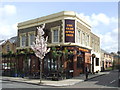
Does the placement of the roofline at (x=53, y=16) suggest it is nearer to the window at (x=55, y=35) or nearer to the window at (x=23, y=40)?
the window at (x=55, y=35)

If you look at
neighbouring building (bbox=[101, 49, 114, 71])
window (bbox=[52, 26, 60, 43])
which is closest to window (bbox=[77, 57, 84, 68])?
window (bbox=[52, 26, 60, 43])

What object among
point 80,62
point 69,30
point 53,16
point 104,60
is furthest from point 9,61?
point 104,60

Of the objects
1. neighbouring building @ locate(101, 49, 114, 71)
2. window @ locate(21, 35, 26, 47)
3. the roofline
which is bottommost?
neighbouring building @ locate(101, 49, 114, 71)

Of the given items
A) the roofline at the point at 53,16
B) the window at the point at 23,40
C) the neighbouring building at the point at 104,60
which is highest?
the roofline at the point at 53,16

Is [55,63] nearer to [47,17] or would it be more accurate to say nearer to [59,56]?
[59,56]

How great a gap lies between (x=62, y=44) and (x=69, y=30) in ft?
7.99

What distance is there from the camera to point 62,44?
86.1 ft

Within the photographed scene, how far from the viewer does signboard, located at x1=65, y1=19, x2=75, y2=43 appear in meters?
26.4

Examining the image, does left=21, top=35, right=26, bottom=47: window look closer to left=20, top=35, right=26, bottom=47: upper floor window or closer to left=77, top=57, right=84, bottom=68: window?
left=20, top=35, right=26, bottom=47: upper floor window

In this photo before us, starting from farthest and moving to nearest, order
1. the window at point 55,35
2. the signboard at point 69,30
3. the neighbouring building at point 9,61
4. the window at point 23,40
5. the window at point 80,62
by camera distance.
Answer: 1. the window at point 23,40
2. the neighbouring building at point 9,61
3. the window at point 80,62
4. the window at point 55,35
5. the signboard at point 69,30

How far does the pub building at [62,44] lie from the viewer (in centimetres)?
2608

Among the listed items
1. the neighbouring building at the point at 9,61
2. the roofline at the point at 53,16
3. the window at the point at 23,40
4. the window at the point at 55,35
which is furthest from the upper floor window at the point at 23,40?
the window at the point at 55,35

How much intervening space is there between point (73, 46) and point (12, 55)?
1193 centimetres

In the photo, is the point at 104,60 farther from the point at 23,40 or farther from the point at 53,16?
the point at 53,16
